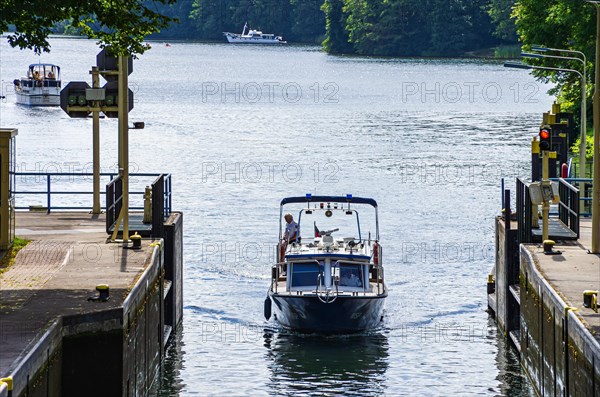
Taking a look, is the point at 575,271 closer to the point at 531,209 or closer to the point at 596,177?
the point at 596,177

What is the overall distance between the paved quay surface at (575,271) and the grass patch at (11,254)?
10233 millimetres

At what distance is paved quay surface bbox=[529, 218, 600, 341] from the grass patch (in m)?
10.2

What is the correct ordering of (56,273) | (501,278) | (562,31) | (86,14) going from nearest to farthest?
(56,273), (86,14), (501,278), (562,31)

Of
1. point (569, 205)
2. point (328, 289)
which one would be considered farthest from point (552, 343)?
point (328, 289)

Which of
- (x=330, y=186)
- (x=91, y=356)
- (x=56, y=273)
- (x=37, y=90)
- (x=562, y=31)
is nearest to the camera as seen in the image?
(x=91, y=356)

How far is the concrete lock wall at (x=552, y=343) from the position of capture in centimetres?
1952

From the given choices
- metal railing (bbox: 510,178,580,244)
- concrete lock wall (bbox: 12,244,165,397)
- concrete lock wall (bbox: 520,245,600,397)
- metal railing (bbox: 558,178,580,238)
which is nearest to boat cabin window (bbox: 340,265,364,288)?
metal railing (bbox: 510,178,580,244)

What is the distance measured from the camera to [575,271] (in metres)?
25.5

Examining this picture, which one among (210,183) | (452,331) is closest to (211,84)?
(210,183)

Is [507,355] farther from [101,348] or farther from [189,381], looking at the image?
[101,348]

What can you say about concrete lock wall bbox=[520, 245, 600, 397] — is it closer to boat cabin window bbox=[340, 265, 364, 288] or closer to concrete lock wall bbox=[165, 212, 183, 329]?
boat cabin window bbox=[340, 265, 364, 288]

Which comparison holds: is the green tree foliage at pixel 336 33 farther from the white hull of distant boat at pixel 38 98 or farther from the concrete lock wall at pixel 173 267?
the concrete lock wall at pixel 173 267

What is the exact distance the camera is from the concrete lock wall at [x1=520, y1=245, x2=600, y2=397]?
64.0ft

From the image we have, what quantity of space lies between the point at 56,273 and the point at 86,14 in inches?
233
